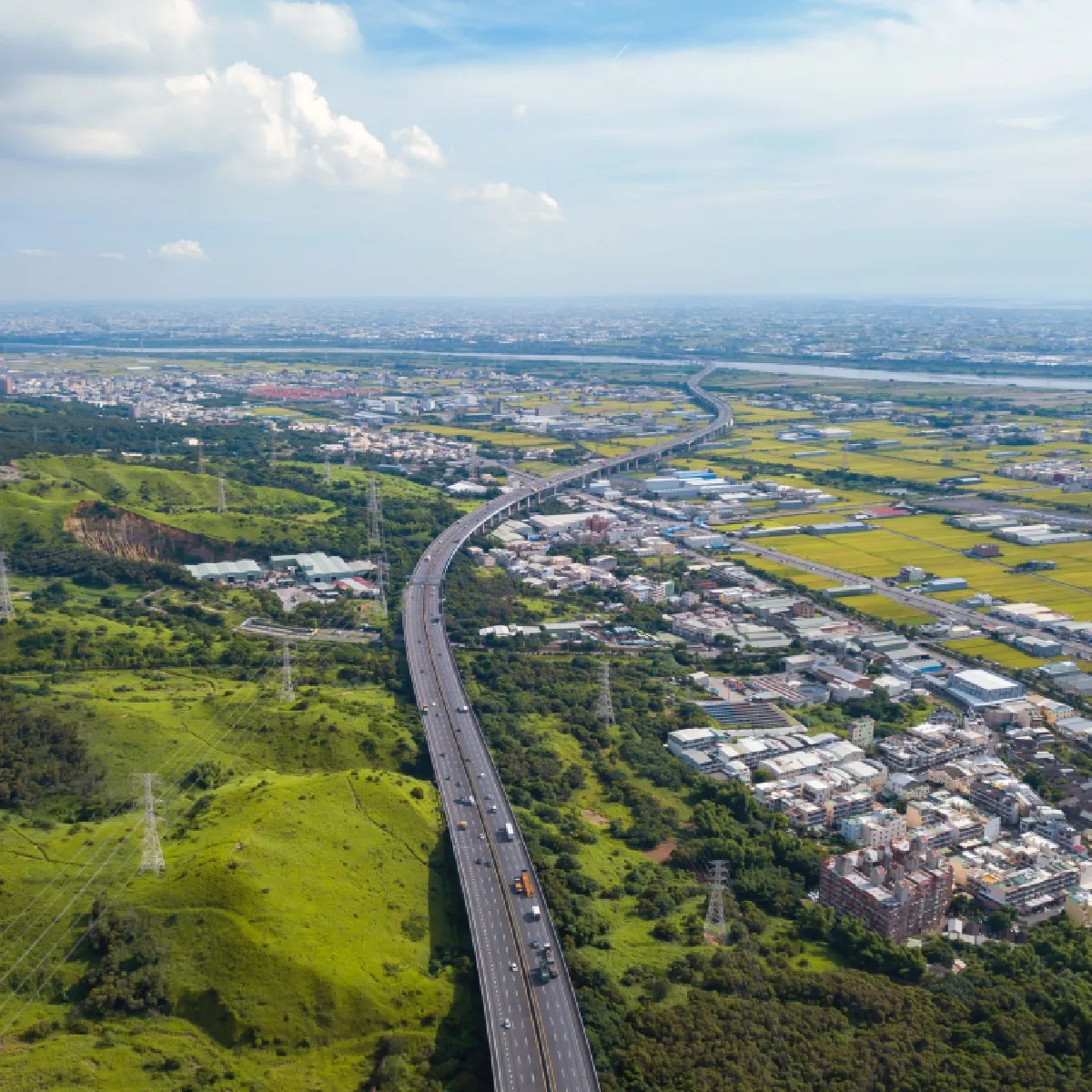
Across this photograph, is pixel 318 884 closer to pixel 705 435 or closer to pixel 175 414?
pixel 705 435

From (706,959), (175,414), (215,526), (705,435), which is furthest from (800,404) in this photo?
(706,959)

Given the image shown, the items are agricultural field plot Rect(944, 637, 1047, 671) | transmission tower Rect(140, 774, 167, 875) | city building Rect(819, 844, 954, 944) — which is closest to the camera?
transmission tower Rect(140, 774, 167, 875)

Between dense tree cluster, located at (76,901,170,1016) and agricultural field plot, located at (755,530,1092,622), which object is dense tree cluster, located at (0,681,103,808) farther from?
agricultural field plot, located at (755,530,1092,622)

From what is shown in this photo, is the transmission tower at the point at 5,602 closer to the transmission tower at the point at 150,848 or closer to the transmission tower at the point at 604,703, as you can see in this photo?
the transmission tower at the point at 150,848

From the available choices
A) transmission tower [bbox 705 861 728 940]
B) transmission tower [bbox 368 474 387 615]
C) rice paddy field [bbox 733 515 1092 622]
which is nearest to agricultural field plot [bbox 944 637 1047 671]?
rice paddy field [bbox 733 515 1092 622]

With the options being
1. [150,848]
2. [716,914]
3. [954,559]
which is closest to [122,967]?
[150,848]
